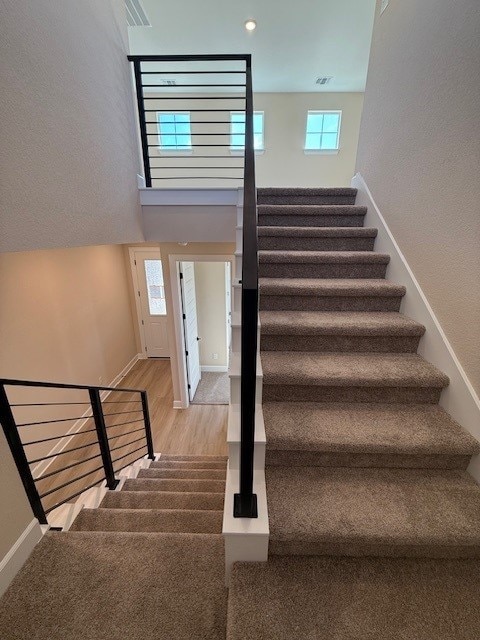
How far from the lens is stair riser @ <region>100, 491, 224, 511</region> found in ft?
6.09

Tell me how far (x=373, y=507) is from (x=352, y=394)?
0.49m

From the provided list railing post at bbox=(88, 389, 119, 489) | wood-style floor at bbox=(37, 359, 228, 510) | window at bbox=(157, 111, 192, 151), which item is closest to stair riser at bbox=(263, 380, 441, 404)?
railing post at bbox=(88, 389, 119, 489)

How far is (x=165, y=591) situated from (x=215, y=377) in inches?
158

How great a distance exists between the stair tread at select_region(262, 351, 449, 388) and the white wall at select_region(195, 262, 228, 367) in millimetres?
3603

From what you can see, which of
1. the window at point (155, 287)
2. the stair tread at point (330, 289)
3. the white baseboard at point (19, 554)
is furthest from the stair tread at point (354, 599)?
the window at point (155, 287)

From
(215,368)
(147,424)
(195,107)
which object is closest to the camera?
(147,424)

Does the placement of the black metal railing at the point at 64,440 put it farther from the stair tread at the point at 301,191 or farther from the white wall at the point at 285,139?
the white wall at the point at 285,139

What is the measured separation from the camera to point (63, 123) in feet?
4.79

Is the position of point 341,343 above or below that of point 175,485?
above

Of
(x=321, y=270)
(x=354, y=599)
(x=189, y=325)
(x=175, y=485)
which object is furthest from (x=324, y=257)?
(x=189, y=325)

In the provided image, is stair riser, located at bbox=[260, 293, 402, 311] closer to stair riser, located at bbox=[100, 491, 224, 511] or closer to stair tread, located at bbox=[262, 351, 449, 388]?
stair tread, located at bbox=[262, 351, 449, 388]

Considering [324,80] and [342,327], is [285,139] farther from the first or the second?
[342,327]

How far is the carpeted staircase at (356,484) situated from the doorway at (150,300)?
3985 mm

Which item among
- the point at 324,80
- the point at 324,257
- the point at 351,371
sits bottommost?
the point at 351,371
